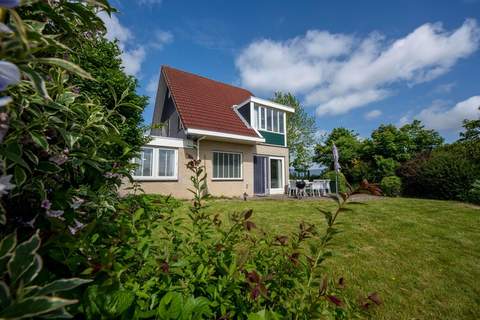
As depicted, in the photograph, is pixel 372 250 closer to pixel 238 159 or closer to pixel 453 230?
pixel 453 230

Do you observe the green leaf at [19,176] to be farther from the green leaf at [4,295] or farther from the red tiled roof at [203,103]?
the red tiled roof at [203,103]

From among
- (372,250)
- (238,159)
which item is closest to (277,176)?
(238,159)

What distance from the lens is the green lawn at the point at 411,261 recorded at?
2348 millimetres

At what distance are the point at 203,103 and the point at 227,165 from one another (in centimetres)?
375

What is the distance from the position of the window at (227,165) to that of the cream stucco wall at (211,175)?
216mm

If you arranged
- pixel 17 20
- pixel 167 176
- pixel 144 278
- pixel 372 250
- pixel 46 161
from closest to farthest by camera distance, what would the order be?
pixel 17 20
pixel 46 161
pixel 144 278
pixel 372 250
pixel 167 176

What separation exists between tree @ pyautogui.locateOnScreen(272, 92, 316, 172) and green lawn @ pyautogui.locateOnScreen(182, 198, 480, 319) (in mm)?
20751

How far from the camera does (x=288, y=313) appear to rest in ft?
3.30

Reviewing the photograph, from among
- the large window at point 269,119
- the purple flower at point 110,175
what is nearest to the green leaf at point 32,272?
the purple flower at point 110,175

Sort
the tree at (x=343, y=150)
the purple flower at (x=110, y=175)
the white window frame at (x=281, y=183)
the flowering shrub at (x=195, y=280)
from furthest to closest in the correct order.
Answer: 1. the tree at (x=343, y=150)
2. the white window frame at (x=281, y=183)
3. the purple flower at (x=110, y=175)
4. the flowering shrub at (x=195, y=280)

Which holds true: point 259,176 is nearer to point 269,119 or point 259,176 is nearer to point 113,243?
point 269,119

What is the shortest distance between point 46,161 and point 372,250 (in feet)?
14.4

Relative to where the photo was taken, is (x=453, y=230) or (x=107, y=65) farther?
(x=107, y=65)

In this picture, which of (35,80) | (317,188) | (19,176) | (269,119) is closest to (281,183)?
(317,188)
